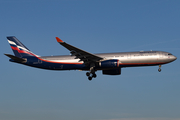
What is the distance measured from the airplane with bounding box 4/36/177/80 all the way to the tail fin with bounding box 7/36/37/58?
70.4 inches

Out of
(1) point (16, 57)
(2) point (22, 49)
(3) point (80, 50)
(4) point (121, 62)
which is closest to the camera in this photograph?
(3) point (80, 50)

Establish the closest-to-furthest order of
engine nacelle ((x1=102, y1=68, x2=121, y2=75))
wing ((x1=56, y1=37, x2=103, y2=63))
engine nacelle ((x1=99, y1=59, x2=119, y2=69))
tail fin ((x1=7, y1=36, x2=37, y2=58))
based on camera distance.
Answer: wing ((x1=56, y1=37, x2=103, y2=63))
engine nacelle ((x1=99, y1=59, x2=119, y2=69))
engine nacelle ((x1=102, y1=68, x2=121, y2=75))
tail fin ((x1=7, y1=36, x2=37, y2=58))

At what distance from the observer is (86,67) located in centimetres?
4544

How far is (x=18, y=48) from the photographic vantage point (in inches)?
2003

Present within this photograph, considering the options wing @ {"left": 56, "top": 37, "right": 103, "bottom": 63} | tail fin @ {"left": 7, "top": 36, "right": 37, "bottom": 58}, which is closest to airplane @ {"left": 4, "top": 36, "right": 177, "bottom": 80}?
wing @ {"left": 56, "top": 37, "right": 103, "bottom": 63}

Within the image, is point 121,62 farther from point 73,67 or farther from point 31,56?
point 31,56

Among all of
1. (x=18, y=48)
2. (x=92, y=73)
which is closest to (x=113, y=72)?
(x=92, y=73)

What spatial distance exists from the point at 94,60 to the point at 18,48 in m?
16.2

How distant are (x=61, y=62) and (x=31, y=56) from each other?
6.62 m

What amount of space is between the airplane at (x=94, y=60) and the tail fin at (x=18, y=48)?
5.87ft

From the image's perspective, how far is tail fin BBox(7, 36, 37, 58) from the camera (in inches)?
1970

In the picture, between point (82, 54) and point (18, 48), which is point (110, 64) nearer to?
point (82, 54)

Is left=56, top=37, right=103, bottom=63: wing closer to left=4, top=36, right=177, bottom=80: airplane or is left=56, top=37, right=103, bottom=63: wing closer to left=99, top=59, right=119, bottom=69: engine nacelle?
left=4, top=36, right=177, bottom=80: airplane

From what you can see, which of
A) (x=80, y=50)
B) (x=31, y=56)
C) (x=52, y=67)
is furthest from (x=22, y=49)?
(x=80, y=50)
